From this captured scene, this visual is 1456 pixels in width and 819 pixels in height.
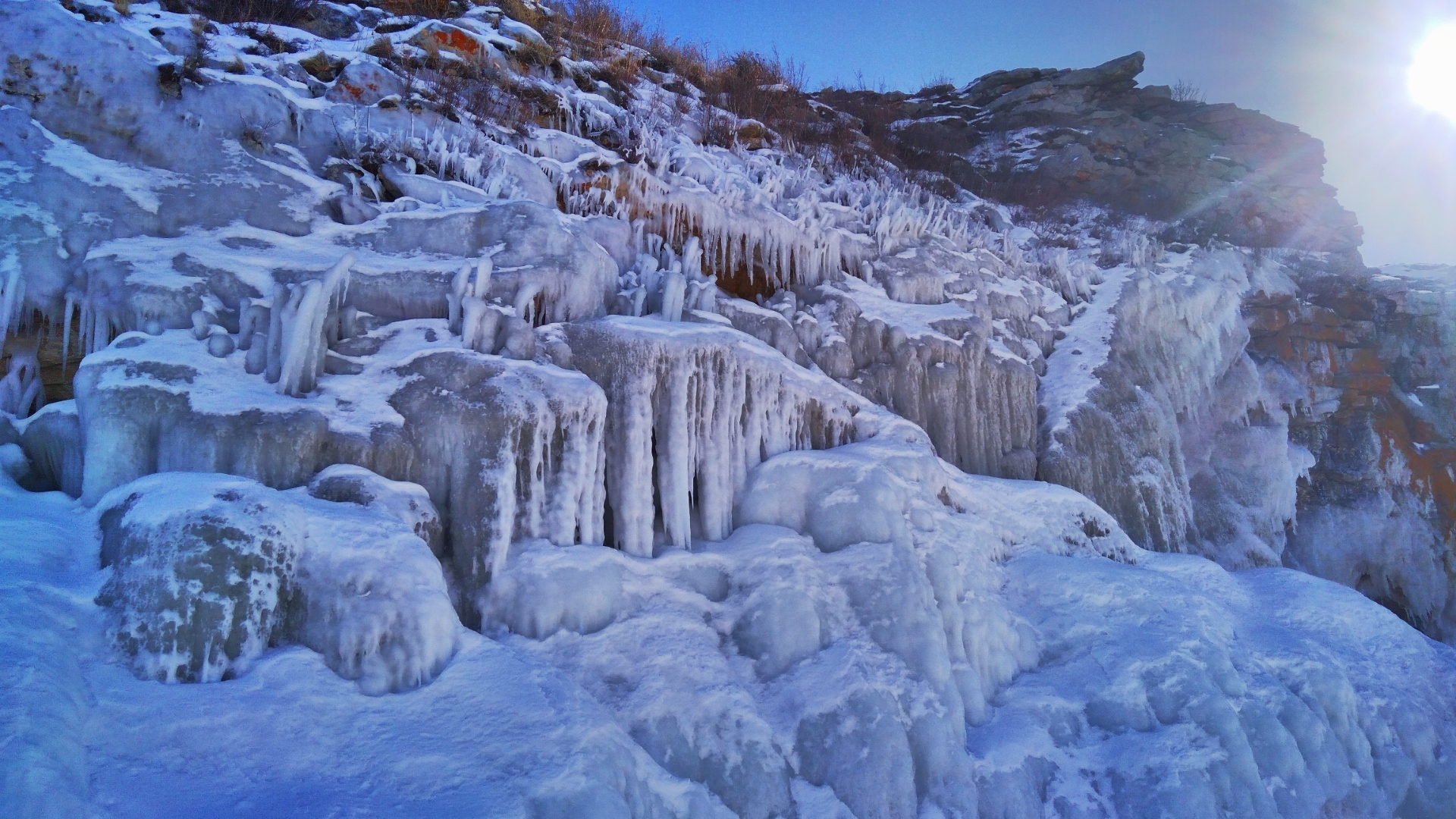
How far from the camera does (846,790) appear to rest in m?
6.70

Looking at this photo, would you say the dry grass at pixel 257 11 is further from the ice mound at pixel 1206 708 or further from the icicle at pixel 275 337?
the ice mound at pixel 1206 708

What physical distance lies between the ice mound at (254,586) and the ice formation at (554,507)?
3cm

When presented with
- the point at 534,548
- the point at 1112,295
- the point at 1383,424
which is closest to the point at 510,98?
the point at 534,548

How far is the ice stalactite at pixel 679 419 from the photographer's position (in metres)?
8.89

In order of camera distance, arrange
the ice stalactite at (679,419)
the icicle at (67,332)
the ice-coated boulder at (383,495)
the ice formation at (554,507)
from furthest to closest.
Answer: the ice stalactite at (679,419) → the icicle at (67,332) → the ice-coated boulder at (383,495) → the ice formation at (554,507)

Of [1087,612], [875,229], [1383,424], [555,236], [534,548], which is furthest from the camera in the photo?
[1383,424]

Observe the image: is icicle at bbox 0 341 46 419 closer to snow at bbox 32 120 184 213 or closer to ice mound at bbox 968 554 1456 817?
snow at bbox 32 120 184 213

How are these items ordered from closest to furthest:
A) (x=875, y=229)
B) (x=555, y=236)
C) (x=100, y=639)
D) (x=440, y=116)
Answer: (x=100, y=639), (x=555, y=236), (x=440, y=116), (x=875, y=229)

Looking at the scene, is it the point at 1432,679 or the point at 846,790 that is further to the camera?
the point at 1432,679

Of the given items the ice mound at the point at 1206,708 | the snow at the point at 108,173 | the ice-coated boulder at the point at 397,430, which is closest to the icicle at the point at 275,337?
the ice-coated boulder at the point at 397,430

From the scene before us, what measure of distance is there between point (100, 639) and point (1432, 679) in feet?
43.0

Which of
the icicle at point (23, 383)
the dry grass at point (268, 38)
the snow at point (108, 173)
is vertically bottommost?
the icicle at point (23, 383)

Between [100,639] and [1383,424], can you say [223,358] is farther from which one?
[1383,424]

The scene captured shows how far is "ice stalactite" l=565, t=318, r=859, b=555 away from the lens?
29.2 feet
